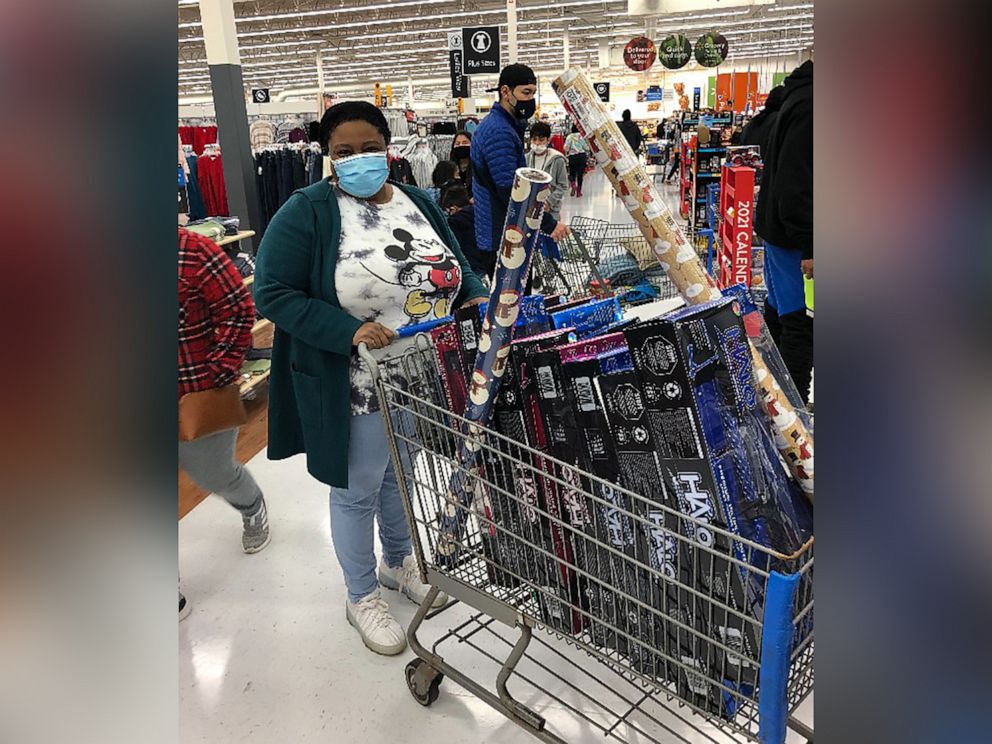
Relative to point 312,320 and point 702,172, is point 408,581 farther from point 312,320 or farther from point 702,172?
point 702,172

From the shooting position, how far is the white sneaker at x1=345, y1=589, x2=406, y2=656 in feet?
7.41

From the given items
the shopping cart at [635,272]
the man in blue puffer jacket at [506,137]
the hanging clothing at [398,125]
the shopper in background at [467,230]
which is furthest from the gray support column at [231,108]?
the hanging clothing at [398,125]

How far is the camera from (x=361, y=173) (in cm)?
200

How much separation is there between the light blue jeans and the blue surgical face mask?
62cm

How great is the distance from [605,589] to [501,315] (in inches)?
24.2

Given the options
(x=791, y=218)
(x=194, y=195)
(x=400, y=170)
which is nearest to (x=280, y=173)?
(x=194, y=195)

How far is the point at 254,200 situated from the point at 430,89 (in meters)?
35.6

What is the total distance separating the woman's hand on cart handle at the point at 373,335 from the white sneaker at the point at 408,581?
0.95 metres

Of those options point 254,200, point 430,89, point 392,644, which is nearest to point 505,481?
point 392,644

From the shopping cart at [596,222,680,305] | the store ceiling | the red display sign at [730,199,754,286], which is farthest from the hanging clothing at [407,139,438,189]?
the store ceiling
